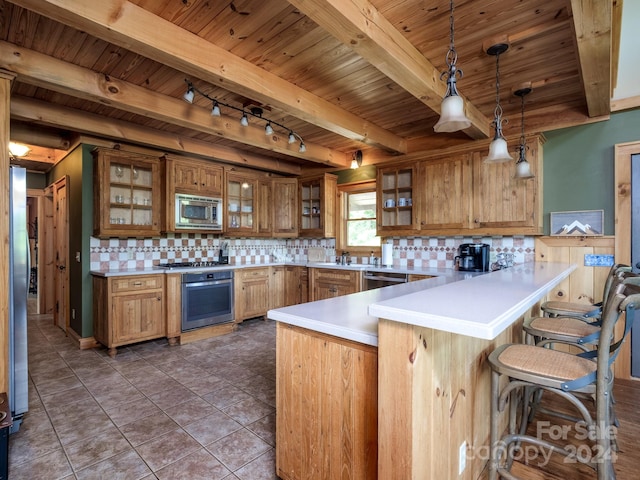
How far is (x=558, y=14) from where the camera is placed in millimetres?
1960

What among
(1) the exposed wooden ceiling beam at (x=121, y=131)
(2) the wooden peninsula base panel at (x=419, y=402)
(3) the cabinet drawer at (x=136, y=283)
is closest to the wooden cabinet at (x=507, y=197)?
(2) the wooden peninsula base panel at (x=419, y=402)

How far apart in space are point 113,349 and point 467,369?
367cm

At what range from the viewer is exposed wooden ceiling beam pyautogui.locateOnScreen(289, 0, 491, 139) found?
1617 mm

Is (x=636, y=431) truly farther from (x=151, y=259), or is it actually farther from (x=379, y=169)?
(x=151, y=259)

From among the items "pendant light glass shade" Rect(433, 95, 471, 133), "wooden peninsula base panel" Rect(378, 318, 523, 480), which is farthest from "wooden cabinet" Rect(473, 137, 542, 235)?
"wooden peninsula base panel" Rect(378, 318, 523, 480)

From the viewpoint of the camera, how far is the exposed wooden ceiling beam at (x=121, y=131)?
3.07 m

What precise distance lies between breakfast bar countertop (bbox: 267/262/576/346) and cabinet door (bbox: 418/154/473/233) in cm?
196

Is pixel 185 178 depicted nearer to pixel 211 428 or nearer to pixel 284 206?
pixel 284 206

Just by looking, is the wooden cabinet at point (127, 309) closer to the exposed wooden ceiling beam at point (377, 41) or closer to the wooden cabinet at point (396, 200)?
the wooden cabinet at point (396, 200)

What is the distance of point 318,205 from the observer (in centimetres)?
536

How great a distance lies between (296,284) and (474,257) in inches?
103

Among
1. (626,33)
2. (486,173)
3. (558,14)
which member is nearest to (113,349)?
(486,173)

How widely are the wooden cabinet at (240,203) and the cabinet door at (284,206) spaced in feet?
1.19

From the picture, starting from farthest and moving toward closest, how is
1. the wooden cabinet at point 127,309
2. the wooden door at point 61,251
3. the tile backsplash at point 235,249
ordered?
the wooden door at point 61,251 → the tile backsplash at point 235,249 → the wooden cabinet at point 127,309
